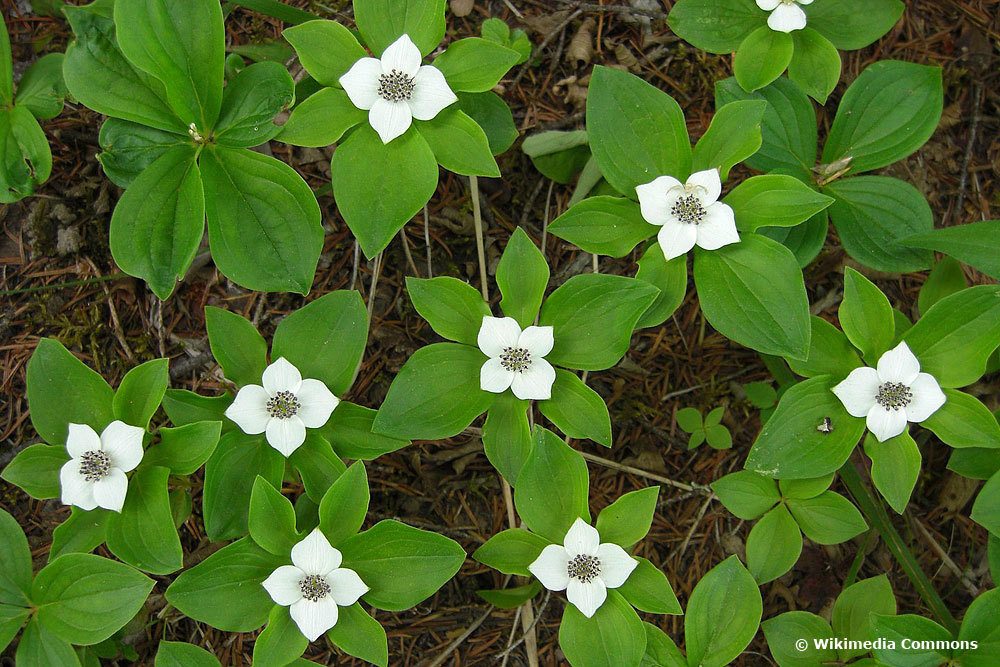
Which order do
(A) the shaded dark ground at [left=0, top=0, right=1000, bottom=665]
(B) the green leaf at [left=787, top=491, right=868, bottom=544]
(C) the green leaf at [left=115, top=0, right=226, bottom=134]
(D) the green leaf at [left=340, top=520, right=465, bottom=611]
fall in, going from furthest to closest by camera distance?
(A) the shaded dark ground at [left=0, top=0, right=1000, bottom=665] → (B) the green leaf at [left=787, top=491, right=868, bottom=544] → (D) the green leaf at [left=340, top=520, right=465, bottom=611] → (C) the green leaf at [left=115, top=0, right=226, bottom=134]

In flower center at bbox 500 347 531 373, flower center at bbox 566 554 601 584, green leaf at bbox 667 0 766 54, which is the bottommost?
flower center at bbox 566 554 601 584

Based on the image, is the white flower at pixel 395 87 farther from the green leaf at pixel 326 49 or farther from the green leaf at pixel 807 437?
the green leaf at pixel 807 437

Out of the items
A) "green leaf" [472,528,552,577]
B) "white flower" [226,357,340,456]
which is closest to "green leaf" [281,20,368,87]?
"white flower" [226,357,340,456]

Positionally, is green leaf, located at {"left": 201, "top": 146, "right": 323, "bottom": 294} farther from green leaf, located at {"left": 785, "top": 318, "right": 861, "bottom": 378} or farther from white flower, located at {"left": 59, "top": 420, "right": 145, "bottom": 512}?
green leaf, located at {"left": 785, "top": 318, "right": 861, "bottom": 378}

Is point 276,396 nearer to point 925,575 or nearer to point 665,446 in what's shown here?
point 665,446

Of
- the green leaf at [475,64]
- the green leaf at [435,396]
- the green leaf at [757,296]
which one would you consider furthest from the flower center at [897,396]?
the green leaf at [475,64]

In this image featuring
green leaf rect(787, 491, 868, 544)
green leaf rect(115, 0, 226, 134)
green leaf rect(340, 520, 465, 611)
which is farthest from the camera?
green leaf rect(787, 491, 868, 544)

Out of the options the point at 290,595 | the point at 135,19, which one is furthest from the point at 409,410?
the point at 135,19
